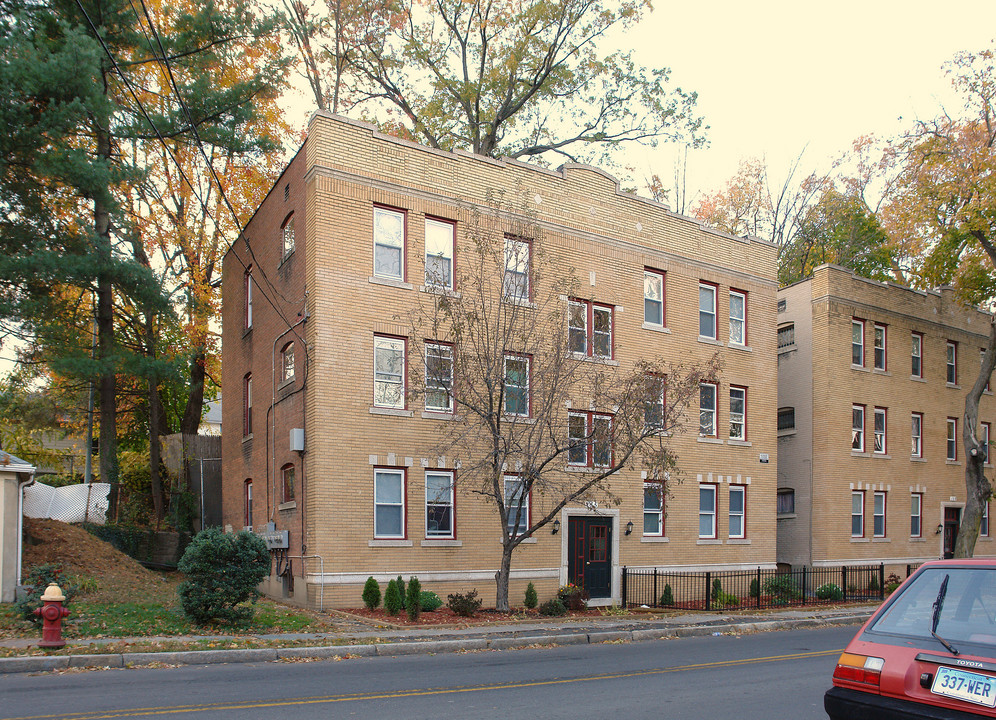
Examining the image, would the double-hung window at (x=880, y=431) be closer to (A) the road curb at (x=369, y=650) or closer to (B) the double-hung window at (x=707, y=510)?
(B) the double-hung window at (x=707, y=510)

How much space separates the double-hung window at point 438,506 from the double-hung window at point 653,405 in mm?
5114

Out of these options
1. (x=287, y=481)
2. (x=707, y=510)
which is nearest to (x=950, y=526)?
(x=707, y=510)

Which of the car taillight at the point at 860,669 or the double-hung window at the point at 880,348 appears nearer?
the car taillight at the point at 860,669

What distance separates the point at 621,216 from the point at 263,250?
34.0ft

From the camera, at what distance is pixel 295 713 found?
8.55 m

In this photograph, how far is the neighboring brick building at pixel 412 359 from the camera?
19375mm

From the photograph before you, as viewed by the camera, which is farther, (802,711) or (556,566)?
(556,566)

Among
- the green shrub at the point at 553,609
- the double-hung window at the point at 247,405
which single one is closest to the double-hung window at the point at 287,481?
the double-hung window at the point at 247,405

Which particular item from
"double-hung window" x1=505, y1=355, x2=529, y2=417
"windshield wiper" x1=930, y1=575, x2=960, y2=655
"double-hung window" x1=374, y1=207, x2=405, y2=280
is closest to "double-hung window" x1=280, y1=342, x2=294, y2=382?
"double-hung window" x1=374, y1=207, x2=405, y2=280

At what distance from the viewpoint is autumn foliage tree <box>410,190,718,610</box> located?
18.3 meters

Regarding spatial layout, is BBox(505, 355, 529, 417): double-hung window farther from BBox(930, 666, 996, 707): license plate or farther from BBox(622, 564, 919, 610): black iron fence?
BBox(930, 666, 996, 707): license plate

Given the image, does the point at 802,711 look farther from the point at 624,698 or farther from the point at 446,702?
the point at 446,702

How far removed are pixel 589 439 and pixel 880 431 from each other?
17398 mm

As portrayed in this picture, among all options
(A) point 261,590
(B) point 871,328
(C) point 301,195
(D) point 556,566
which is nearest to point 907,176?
(B) point 871,328
